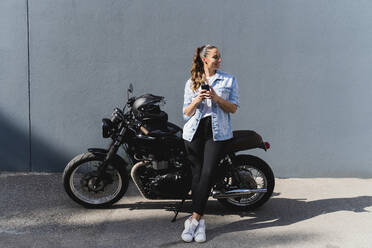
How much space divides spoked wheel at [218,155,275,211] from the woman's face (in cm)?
106

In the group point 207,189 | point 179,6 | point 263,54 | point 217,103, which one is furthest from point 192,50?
point 207,189

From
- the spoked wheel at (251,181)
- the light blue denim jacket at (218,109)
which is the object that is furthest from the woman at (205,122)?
the spoked wheel at (251,181)

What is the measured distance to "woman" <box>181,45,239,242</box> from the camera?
3.85m

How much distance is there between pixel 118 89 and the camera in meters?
5.36

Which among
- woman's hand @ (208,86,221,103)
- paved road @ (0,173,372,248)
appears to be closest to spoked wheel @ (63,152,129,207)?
paved road @ (0,173,372,248)

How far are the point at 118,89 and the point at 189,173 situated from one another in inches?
65.7

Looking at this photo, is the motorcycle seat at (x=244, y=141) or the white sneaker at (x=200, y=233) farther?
the motorcycle seat at (x=244, y=141)

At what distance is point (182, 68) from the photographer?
5.34 meters

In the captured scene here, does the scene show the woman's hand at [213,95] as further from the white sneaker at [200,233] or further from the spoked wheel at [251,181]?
the white sneaker at [200,233]

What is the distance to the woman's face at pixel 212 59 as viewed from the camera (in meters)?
3.81

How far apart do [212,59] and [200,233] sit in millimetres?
1573

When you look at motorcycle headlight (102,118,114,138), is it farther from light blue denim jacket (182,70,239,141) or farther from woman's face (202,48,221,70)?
woman's face (202,48,221,70)

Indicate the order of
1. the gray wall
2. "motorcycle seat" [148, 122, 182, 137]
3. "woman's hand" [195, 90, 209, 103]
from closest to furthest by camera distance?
"woman's hand" [195, 90, 209, 103], "motorcycle seat" [148, 122, 182, 137], the gray wall

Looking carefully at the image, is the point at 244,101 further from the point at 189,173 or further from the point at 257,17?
the point at 189,173
